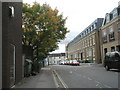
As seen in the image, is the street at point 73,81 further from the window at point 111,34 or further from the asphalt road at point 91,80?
the window at point 111,34

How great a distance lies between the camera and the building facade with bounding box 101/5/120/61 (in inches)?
1651

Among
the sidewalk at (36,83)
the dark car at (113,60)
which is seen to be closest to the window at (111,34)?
the dark car at (113,60)

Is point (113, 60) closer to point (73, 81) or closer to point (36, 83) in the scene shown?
point (73, 81)

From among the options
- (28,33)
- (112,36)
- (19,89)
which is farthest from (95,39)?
(19,89)

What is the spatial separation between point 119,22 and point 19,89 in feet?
106

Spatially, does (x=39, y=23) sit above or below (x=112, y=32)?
below

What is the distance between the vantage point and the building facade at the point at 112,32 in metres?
41.9

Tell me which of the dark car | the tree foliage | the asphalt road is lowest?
the asphalt road

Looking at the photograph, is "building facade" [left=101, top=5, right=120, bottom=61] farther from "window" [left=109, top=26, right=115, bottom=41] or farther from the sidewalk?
the sidewalk

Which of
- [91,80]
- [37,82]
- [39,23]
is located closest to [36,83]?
[37,82]

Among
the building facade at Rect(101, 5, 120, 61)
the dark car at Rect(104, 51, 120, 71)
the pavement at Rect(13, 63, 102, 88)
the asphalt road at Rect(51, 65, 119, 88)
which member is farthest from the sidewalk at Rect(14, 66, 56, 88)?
the building facade at Rect(101, 5, 120, 61)

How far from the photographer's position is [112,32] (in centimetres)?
4481

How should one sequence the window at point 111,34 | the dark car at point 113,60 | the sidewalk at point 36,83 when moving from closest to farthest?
the sidewalk at point 36,83, the dark car at point 113,60, the window at point 111,34

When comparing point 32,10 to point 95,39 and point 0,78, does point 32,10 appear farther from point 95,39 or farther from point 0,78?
point 95,39
